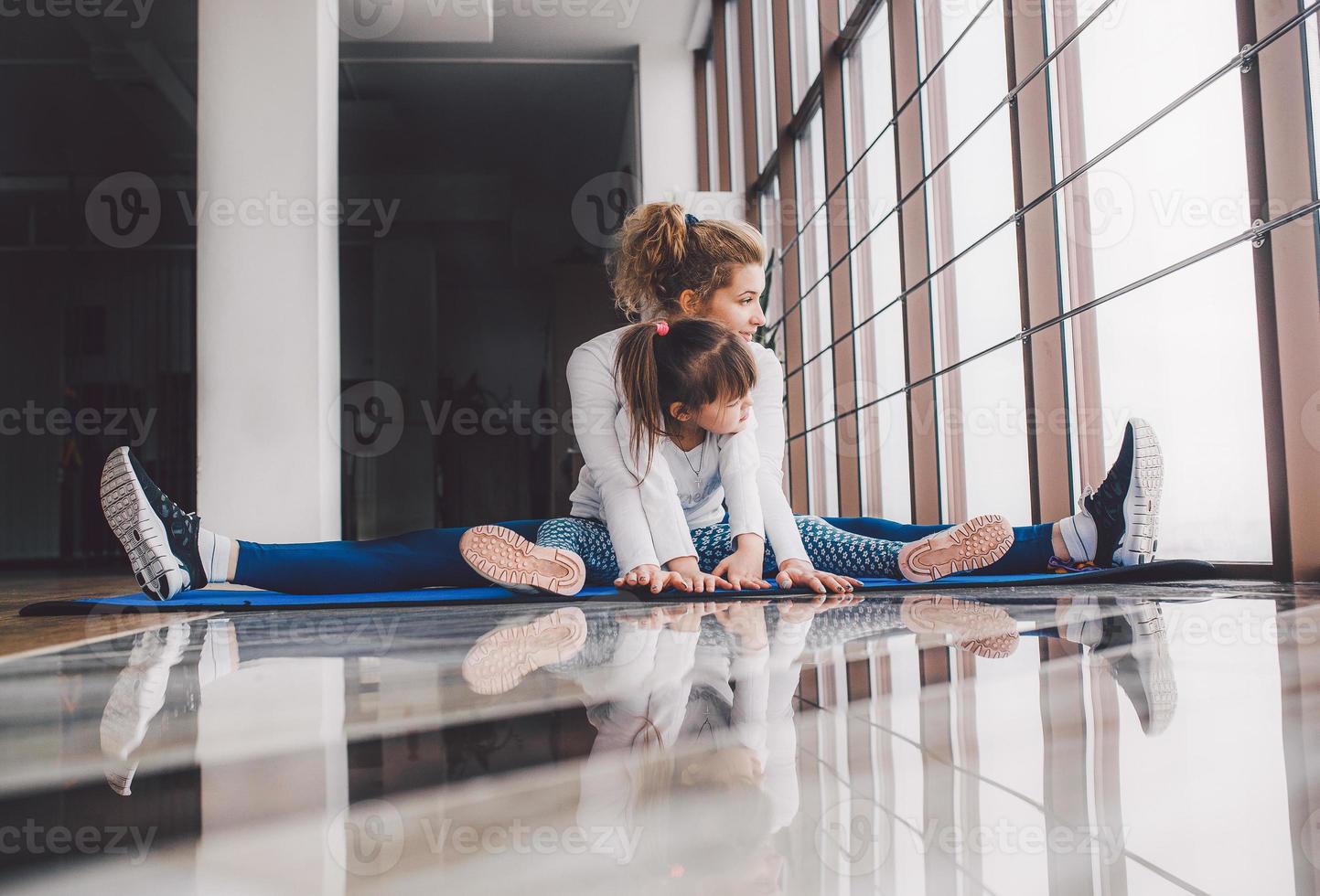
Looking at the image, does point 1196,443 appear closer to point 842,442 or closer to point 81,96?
point 842,442

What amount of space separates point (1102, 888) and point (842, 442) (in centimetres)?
299

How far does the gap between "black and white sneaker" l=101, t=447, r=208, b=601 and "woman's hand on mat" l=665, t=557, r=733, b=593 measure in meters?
0.73

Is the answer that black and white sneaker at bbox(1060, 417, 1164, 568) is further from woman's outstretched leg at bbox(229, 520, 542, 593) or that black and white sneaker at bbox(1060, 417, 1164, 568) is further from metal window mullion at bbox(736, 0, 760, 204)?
metal window mullion at bbox(736, 0, 760, 204)

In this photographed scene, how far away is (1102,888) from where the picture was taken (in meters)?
0.21

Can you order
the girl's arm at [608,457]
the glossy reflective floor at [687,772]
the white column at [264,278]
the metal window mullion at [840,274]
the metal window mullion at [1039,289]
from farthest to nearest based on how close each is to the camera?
the white column at [264,278], the metal window mullion at [840,274], the metal window mullion at [1039,289], the girl's arm at [608,457], the glossy reflective floor at [687,772]

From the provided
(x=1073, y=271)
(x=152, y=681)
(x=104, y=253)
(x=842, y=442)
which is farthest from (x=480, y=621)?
(x=104, y=253)

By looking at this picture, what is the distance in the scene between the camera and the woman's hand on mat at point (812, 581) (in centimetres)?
129

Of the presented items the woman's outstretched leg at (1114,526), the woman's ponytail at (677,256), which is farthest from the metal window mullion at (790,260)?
the woman's outstretched leg at (1114,526)

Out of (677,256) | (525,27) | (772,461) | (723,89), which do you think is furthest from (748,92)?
(772,461)

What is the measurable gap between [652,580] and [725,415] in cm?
30

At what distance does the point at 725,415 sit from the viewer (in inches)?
57.1

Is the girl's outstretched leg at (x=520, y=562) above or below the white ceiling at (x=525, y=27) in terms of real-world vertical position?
below

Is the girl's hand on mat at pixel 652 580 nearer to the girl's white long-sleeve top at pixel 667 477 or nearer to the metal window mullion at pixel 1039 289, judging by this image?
the girl's white long-sleeve top at pixel 667 477

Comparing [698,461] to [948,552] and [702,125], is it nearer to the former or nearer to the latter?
[948,552]
